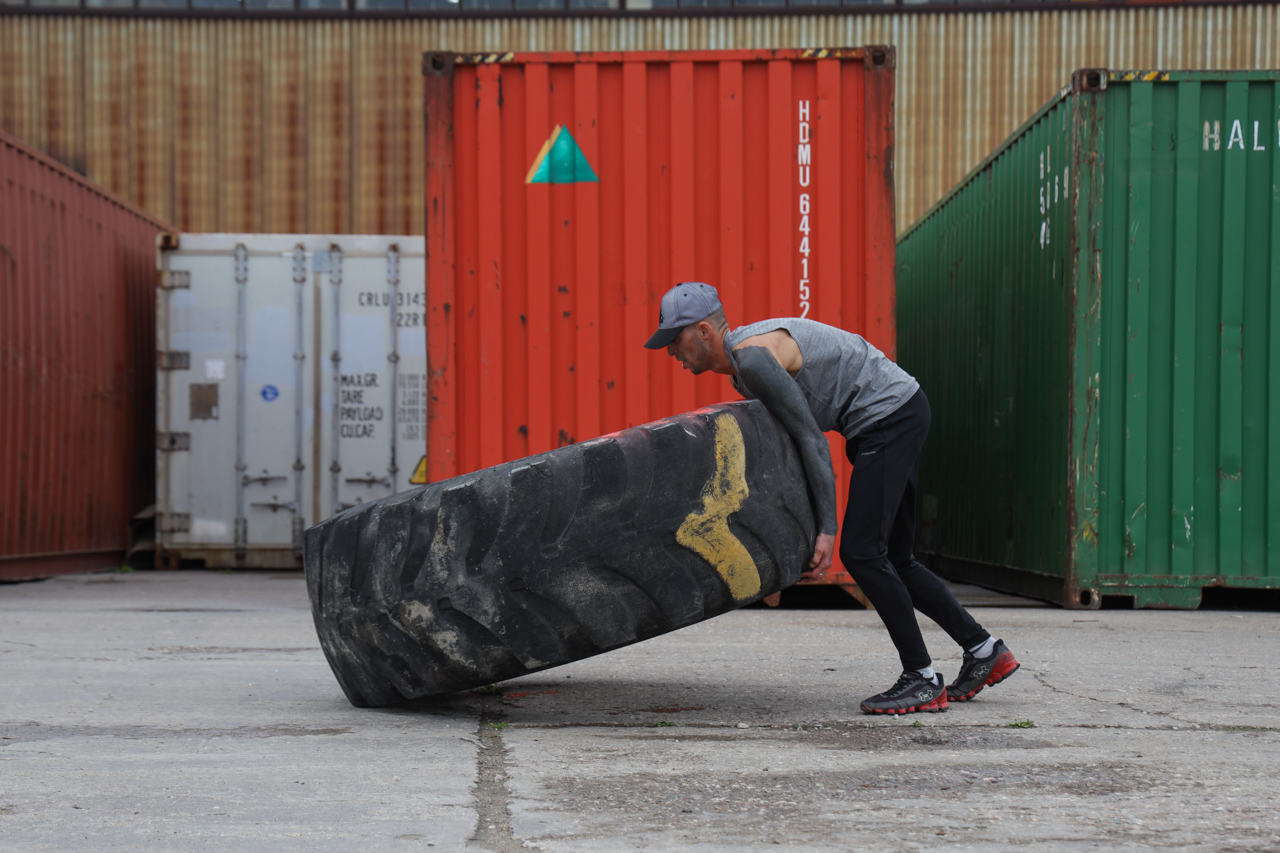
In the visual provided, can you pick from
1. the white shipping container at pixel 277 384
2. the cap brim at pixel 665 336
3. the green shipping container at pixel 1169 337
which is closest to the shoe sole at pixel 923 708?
the cap brim at pixel 665 336

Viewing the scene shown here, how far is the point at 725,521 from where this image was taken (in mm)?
3244

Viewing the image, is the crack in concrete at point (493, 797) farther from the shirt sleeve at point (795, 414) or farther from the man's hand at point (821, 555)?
the shirt sleeve at point (795, 414)

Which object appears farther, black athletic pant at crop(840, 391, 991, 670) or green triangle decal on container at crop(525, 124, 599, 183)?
green triangle decal on container at crop(525, 124, 599, 183)

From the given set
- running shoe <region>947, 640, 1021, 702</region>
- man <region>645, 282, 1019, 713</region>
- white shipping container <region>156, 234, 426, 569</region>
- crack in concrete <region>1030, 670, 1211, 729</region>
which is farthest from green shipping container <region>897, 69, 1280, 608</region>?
white shipping container <region>156, 234, 426, 569</region>

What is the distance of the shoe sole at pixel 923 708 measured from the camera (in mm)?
3504

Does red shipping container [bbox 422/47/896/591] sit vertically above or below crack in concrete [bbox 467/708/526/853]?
above

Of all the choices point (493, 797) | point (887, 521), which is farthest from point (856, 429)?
point (493, 797)

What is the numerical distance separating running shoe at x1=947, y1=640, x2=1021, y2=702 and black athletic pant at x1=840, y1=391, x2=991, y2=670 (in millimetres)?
58

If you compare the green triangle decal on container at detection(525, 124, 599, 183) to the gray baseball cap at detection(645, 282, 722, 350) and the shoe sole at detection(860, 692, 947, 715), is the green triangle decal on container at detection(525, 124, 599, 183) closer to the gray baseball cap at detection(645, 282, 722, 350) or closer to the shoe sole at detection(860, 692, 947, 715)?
the gray baseball cap at detection(645, 282, 722, 350)

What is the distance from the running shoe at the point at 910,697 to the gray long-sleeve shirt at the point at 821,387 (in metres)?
0.56

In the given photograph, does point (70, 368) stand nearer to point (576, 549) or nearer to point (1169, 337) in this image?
point (576, 549)

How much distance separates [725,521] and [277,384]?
23.2 ft

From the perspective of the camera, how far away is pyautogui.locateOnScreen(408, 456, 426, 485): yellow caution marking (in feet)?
28.6

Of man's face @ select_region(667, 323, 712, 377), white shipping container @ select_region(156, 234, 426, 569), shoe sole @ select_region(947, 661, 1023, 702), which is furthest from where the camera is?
white shipping container @ select_region(156, 234, 426, 569)
